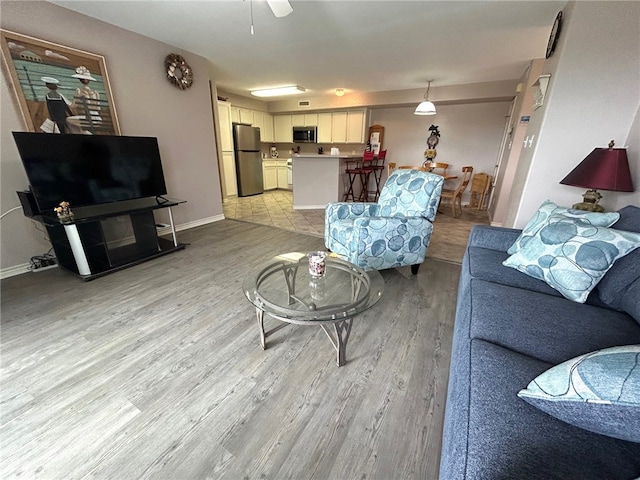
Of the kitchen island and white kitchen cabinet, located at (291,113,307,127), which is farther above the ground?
white kitchen cabinet, located at (291,113,307,127)

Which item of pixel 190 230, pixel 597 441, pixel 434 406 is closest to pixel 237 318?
pixel 434 406

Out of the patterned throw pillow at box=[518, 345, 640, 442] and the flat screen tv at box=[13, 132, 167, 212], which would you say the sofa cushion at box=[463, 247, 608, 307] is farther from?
the flat screen tv at box=[13, 132, 167, 212]

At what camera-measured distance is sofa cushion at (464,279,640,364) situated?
94cm

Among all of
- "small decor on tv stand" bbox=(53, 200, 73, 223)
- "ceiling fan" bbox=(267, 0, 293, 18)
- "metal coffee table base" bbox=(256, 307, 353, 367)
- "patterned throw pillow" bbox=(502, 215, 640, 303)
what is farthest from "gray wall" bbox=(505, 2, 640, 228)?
"small decor on tv stand" bbox=(53, 200, 73, 223)

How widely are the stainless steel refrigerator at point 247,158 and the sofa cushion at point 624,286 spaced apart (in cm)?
607

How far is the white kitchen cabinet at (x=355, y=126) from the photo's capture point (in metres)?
6.14

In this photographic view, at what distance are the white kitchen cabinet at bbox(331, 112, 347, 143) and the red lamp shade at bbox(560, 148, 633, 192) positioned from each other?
5.26m

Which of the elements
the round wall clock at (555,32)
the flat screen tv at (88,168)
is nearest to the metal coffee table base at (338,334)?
the flat screen tv at (88,168)

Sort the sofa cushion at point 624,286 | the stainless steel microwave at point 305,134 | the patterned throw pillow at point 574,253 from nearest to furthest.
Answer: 1. the sofa cushion at point 624,286
2. the patterned throw pillow at point 574,253
3. the stainless steel microwave at point 305,134

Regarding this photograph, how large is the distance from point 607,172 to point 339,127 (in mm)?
5512

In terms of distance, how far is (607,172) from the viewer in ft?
5.53

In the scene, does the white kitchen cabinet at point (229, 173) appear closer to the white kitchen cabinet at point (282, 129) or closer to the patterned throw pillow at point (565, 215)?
the white kitchen cabinet at point (282, 129)

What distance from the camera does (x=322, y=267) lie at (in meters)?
1.60

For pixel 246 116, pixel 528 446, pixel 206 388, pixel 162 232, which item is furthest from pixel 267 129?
pixel 528 446
